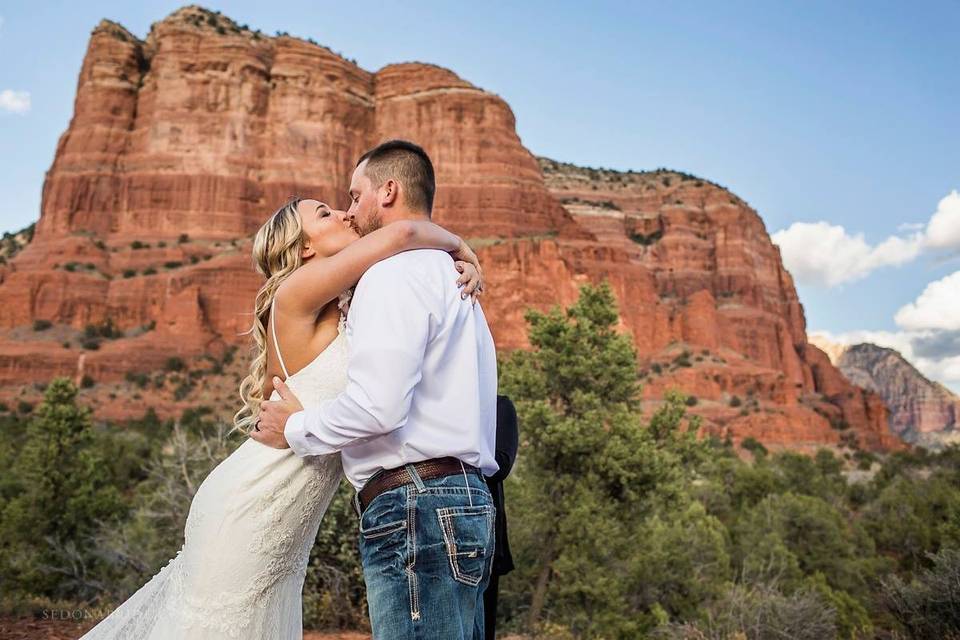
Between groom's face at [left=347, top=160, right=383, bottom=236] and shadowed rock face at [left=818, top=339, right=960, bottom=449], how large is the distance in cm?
19489

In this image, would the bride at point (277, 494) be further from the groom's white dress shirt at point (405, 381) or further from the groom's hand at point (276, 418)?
the groom's white dress shirt at point (405, 381)

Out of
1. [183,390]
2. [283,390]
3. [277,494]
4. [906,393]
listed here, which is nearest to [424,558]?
[277,494]

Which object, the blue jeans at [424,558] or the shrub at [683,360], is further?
the shrub at [683,360]

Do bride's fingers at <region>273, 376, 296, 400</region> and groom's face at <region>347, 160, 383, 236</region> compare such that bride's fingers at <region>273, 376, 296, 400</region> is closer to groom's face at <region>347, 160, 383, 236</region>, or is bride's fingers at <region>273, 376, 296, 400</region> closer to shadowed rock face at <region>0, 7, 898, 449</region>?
groom's face at <region>347, 160, 383, 236</region>

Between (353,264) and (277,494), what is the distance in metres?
0.91

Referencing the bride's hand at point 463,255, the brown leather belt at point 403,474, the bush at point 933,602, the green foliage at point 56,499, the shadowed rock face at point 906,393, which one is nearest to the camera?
the brown leather belt at point 403,474

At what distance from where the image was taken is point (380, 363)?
2.20m

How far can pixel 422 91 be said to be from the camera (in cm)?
7369

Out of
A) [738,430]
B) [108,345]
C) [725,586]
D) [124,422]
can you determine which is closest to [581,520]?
[725,586]

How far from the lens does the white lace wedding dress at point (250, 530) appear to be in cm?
265

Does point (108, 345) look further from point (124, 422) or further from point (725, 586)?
point (725, 586)

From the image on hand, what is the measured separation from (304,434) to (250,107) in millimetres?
70609

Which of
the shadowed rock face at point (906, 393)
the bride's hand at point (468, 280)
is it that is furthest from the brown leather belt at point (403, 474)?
the shadowed rock face at point (906, 393)

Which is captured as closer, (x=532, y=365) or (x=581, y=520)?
(x=581, y=520)
